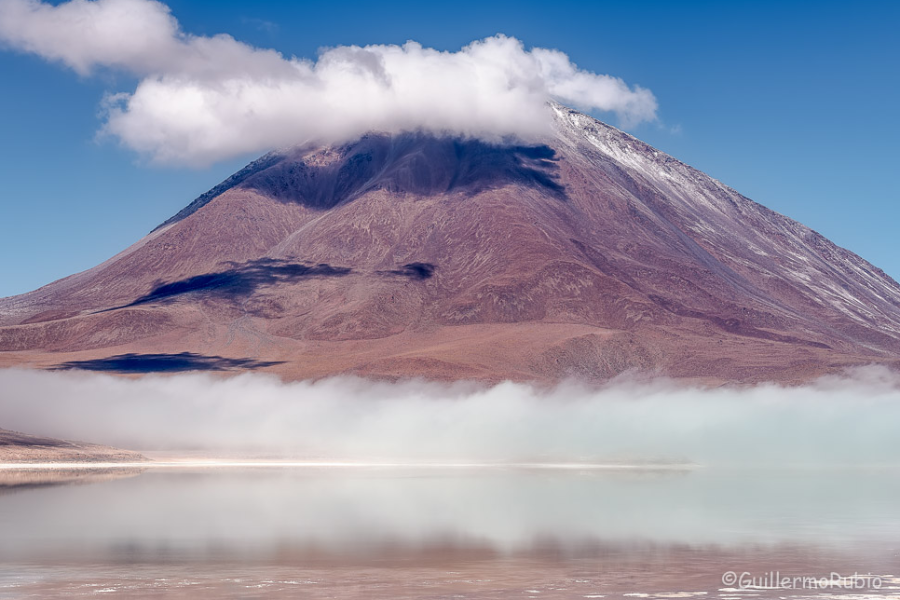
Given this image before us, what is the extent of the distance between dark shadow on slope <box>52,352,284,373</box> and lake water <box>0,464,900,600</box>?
353 ft

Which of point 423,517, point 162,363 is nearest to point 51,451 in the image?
point 423,517

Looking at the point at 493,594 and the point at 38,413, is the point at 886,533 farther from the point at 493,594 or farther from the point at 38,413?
the point at 38,413

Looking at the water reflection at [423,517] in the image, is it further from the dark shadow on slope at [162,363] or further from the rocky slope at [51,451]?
the dark shadow on slope at [162,363]

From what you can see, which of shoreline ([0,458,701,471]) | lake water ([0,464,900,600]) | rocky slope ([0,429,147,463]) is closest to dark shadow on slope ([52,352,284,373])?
rocky slope ([0,429,147,463])

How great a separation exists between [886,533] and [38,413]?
4134 inches

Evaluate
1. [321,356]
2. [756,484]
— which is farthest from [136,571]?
[321,356]

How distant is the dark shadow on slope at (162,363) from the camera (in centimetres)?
18325

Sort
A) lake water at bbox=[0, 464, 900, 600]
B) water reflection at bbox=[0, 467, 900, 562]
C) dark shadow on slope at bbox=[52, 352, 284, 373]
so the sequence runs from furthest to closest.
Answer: dark shadow on slope at bbox=[52, 352, 284, 373] → water reflection at bbox=[0, 467, 900, 562] → lake water at bbox=[0, 464, 900, 600]

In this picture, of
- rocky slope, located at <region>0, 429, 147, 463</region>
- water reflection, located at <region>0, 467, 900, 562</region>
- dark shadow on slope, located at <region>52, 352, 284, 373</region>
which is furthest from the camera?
dark shadow on slope, located at <region>52, 352, 284, 373</region>

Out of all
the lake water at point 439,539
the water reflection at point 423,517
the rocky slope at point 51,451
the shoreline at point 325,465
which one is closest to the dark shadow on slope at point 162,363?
the rocky slope at point 51,451

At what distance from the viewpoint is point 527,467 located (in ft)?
350

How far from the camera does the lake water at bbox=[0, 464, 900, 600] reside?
105 ft

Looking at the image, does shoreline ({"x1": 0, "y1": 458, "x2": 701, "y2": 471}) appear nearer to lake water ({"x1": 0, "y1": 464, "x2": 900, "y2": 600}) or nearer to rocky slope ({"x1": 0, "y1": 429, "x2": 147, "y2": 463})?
rocky slope ({"x1": 0, "y1": 429, "x2": 147, "y2": 463})

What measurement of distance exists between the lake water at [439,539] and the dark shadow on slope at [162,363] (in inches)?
4231
